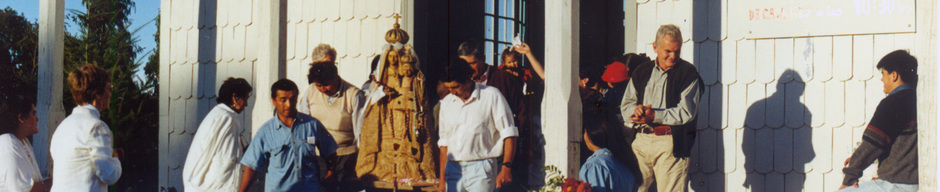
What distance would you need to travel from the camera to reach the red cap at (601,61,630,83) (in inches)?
295

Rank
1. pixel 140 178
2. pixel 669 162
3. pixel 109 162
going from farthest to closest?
pixel 140 178
pixel 669 162
pixel 109 162

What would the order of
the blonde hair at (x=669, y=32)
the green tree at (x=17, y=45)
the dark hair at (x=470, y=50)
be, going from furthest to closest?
the green tree at (x=17, y=45) → the dark hair at (x=470, y=50) → the blonde hair at (x=669, y=32)

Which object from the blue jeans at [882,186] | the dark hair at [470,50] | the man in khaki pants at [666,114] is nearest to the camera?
the blue jeans at [882,186]

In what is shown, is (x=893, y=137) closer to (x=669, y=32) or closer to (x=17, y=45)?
(x=669, y=32)

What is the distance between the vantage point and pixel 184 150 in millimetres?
9664

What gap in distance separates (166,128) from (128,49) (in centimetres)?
450

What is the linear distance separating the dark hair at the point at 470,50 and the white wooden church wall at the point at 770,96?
1.08m

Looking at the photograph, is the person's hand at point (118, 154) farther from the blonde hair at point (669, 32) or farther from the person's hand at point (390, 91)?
the blonde hair at point (669, 32)

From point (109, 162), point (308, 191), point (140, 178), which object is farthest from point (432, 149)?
point (140, 178)

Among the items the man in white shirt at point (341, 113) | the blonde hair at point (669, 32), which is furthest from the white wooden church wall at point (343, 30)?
the blonde hair at point (669, 32)

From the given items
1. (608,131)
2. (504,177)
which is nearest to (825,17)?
(608,131)

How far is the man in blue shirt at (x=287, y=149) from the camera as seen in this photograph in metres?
7.30

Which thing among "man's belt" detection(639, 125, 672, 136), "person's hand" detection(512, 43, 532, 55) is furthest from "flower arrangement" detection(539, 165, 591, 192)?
"person's hand" detection(512, 43, 532, 55)

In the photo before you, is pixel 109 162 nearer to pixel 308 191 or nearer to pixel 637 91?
pixel 308 191
